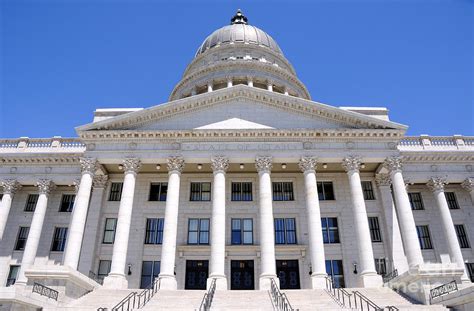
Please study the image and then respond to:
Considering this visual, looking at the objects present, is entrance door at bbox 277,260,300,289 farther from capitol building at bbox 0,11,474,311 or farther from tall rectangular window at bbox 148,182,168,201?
tall rectangular window at bbox 148,182,168,201

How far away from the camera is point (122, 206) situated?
27.9 metres

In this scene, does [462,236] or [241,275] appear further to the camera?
[462,236]

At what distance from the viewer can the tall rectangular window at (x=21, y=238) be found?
32.7m

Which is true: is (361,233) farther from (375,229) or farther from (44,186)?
(44,186)

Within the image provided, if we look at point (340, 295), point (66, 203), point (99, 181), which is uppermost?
point (99, 181)

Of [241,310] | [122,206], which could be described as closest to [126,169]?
[122,206]

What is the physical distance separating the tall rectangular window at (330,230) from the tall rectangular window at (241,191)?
6.66m

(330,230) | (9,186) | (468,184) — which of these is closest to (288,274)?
(330,230)

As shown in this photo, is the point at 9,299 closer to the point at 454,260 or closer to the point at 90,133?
the point at 90,133

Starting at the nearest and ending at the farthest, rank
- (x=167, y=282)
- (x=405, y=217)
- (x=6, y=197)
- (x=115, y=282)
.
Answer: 1. (x=167, y=282)
2. (x=115, y=282)
3. (x=405, y=217)
4. (x=6, y=197)

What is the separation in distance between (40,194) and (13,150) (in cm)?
555

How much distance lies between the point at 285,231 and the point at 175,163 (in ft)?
35.4

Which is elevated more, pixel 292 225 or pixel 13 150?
pixel 13 150

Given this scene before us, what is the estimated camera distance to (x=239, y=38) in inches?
2250
